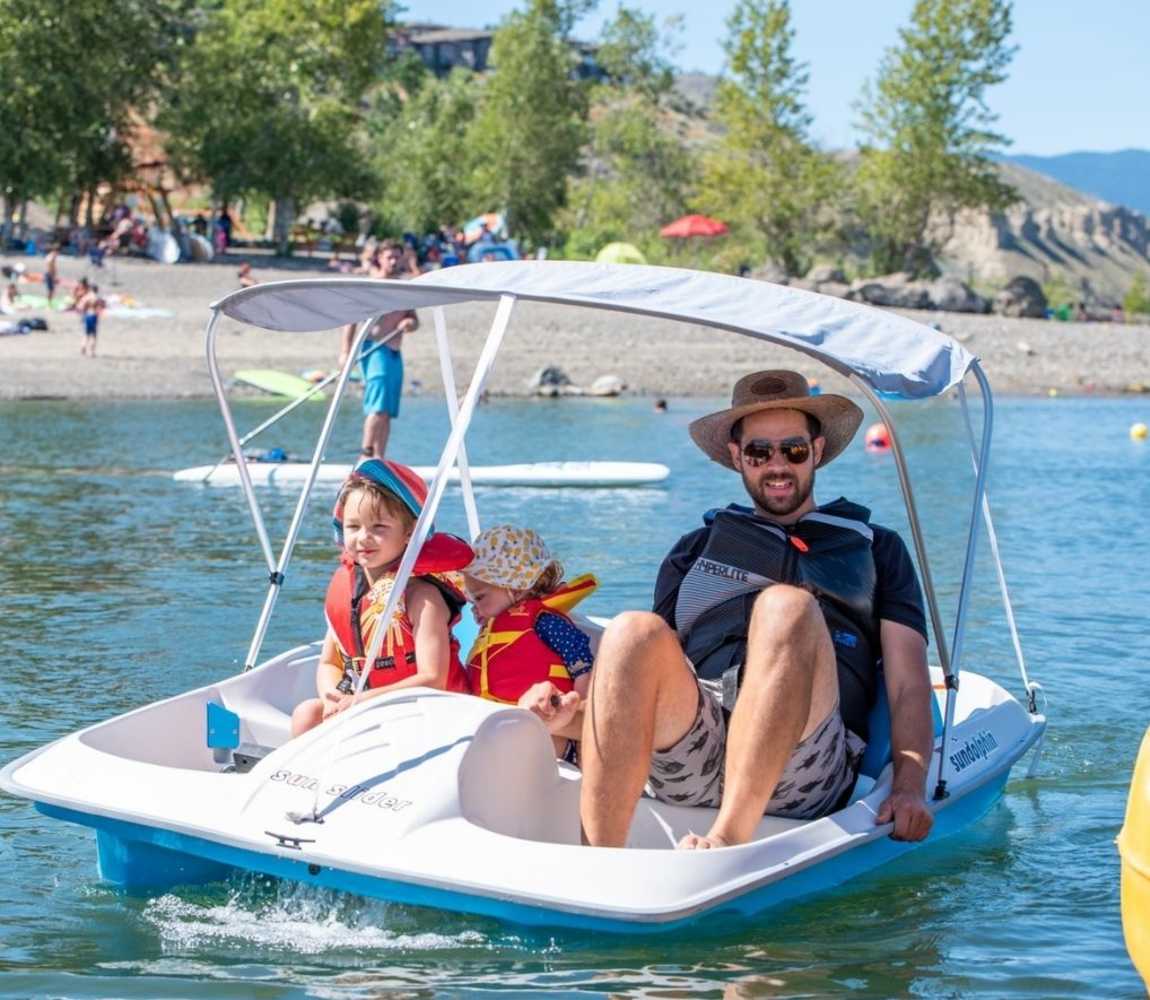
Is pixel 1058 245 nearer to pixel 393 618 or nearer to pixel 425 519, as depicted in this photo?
pixel 393 618

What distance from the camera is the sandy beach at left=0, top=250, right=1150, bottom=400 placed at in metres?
28.0

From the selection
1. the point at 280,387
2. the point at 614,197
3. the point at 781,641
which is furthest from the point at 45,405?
the point at 614,197

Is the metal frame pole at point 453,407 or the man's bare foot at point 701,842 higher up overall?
the metal frame pole at point 453,407

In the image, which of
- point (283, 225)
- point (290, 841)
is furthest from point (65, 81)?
point (290, 841)

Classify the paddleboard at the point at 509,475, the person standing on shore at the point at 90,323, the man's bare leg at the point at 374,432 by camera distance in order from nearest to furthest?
the man's bare leg at the point at 374,432, the paddleboard at the point at 509,475, the person standing on shore at the point at 90,323

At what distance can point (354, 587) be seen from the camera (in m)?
5.74

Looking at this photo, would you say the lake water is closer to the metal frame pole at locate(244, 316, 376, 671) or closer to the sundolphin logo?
the sundolphin logo

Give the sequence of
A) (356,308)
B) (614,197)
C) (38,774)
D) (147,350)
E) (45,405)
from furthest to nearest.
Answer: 1. (614,197)
2. (147,350)
3. (45,405)
4. (356,308)
5. (38,774)

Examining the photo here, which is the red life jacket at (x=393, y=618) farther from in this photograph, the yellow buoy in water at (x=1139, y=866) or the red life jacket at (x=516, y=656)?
the yellow buoy in water at (x=1139, y=866)

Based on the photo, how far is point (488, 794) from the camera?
501cm

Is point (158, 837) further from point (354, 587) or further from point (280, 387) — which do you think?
point (280, 387)

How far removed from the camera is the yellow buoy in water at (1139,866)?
13.6 feet

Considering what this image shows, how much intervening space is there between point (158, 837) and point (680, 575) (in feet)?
5.46

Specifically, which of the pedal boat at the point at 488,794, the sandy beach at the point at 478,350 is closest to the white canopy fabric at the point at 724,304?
the pedal boat at the point at 488,794
